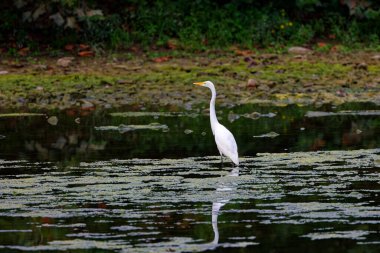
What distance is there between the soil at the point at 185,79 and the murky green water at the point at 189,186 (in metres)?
2.63

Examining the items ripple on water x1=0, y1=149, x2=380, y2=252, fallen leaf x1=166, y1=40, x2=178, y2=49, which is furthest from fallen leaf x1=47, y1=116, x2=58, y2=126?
fallen leaf x1=166, y1=40, x2=178, y2=49

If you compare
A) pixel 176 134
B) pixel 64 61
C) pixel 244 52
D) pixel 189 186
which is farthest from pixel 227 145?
pixel 244 52

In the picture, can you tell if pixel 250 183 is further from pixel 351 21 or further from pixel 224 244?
pixel 351 21

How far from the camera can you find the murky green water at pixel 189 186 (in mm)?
7895

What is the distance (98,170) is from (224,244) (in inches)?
156

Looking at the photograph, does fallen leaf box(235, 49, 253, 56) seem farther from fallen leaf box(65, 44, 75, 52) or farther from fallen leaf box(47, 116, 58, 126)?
fallen leaf box(47, 116, 58, 126)

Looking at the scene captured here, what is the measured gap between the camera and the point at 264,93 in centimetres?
1941

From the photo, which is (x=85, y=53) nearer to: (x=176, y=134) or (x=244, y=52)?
(x=244, y=52)

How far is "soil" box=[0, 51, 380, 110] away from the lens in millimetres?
18984

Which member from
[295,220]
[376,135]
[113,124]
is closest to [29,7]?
[113,124]

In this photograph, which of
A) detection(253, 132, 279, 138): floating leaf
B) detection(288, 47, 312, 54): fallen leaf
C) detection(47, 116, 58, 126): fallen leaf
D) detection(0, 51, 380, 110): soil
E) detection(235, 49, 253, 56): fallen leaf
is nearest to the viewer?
detection(253, 132, 279, 138): floating leaf

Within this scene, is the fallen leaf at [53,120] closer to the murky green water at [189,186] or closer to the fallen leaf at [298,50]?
the murky green water at [189,186]

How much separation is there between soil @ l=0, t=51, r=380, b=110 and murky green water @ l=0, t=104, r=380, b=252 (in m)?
Result: 2.63

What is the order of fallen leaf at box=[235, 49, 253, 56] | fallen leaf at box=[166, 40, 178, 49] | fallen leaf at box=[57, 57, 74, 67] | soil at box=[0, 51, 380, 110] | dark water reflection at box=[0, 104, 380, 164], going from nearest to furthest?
dark water reflection at box=[0, 104, 380, 164] → soil at box=[0, 51, 380, 110] → fallen leaf at box=[57, 57, 74, 67] → fallen leaf at box=[235, 49, 253, 56] → fallen leaf at box=[166, 40, 178, 49]
